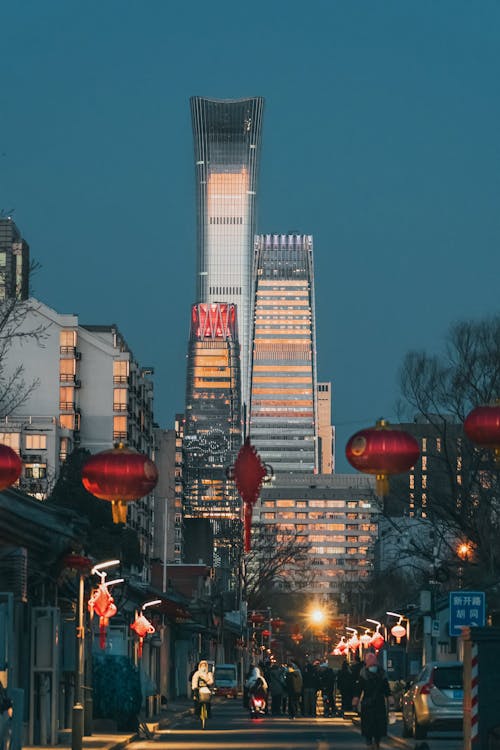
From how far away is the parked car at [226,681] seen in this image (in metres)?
93.7

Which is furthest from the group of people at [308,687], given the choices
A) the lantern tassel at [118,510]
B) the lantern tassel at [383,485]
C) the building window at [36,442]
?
the building window at [36,442]

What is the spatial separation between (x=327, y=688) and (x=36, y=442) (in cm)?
7497

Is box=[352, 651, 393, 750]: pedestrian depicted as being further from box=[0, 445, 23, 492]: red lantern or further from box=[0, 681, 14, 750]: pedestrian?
box=[0, 445, 23, 492]: red lantern

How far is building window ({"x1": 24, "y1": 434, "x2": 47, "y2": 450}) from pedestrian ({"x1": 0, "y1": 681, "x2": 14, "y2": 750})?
110 meters

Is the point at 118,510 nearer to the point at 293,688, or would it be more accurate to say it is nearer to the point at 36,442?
the point at 293,688

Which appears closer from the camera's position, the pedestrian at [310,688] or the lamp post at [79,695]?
the lamp post at [79,695]

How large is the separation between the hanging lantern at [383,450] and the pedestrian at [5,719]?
5666mm

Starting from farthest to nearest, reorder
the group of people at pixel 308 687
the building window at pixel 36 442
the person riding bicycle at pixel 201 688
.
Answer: the building window at pixel 36 442
the person riding bicycle at pixel 201 688
the group of people at pixel 308 687

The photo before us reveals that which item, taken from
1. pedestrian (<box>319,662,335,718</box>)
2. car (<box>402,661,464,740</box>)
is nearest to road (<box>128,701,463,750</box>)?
car (<box>402,661,464,740</box>)

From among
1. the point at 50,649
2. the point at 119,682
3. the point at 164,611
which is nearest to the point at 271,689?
the point at 164,611

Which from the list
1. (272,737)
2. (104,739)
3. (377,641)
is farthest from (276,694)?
(104,739)

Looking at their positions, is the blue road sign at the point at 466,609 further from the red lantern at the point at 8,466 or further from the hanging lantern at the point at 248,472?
the red lantern at the point at 8,466

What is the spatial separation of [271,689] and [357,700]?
2864 centimetres

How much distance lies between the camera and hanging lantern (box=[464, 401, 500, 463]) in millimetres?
22875
